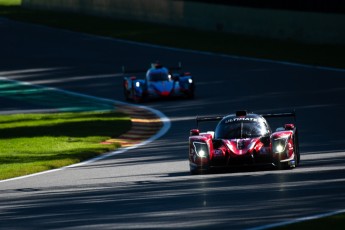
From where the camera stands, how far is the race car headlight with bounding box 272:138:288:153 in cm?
1859

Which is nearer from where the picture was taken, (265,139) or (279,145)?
(279,145)

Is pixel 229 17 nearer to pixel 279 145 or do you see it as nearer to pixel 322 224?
pixel 279 145

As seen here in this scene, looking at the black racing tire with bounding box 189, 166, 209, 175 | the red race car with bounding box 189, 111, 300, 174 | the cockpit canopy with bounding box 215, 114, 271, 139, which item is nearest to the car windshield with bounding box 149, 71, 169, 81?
the cockpit canopy with bounding box 215, 114, 271, 139

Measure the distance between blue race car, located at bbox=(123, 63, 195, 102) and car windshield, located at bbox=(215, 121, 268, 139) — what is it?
530 inches

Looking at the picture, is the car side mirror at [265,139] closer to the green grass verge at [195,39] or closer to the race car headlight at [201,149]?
the race car headlight at [201,149]

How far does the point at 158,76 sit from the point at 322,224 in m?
21.2

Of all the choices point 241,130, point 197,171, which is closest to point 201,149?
point 197,171

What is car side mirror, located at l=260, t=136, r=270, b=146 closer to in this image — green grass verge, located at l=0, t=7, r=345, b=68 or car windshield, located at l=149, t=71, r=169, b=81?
car windshield, located at l=149, t=71, r=169, b=81

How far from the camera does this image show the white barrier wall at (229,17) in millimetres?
43447

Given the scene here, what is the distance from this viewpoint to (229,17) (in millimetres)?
50156

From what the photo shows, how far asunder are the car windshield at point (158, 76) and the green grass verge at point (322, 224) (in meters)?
20.8

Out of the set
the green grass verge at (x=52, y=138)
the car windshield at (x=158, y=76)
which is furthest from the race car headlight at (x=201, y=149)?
→ the car windshield at (x=158, y=76)

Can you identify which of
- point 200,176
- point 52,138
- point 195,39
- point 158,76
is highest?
point 195,39

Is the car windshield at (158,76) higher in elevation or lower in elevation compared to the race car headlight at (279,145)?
higher
